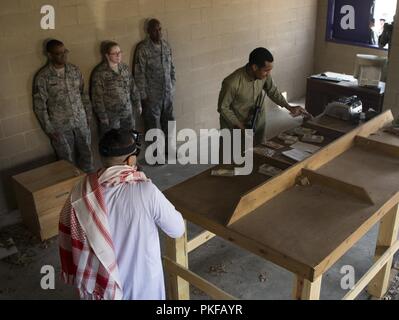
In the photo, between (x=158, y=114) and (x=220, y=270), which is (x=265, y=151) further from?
(x=158, y=114)

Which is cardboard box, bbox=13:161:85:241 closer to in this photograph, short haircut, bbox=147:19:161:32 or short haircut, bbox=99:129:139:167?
short haircut, bbox=147:19:161:32

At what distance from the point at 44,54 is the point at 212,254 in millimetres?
2307

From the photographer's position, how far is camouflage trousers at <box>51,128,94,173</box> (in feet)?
14.3

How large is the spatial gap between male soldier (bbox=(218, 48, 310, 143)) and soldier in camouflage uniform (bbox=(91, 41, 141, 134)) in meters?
1.31

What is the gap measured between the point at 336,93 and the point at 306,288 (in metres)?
4.07

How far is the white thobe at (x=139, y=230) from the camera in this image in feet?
6.64

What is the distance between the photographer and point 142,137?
209 inches

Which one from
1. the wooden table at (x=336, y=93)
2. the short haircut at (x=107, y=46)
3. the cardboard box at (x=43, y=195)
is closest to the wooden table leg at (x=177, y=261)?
the cardboard box at (x=43, y=195)

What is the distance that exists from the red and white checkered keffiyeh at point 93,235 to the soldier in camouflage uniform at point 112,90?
2.55m

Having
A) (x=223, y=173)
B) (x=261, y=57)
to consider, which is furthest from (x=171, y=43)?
(x=223, y=173)

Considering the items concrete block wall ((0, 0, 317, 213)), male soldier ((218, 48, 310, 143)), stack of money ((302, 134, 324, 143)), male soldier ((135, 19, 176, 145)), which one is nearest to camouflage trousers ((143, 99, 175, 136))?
male soldier ((135, 19, 176, 145))

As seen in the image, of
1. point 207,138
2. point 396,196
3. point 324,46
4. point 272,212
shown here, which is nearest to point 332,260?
point 272,212
